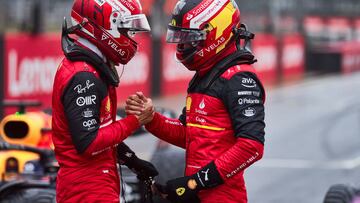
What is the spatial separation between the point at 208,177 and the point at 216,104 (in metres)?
0.35

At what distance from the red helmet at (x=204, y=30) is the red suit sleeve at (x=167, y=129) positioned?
399mm

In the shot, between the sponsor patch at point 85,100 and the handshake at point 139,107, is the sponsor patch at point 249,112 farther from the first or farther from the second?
the sponsor patch at point 85,100

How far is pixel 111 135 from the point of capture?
3719mm

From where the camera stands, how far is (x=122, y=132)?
3.77m

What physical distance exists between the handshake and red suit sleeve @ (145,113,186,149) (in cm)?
24

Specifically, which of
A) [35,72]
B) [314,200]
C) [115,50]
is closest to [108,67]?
[115,50]

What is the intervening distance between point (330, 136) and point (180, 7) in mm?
10780

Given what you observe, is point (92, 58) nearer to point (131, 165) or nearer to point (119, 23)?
point (119, 23)

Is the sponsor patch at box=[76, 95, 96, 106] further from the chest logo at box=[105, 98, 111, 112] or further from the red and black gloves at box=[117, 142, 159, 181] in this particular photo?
the red and black gloves at box=[117, 142, 159, 181]

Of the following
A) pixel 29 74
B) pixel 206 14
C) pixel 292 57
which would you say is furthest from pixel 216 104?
pixel 292 57

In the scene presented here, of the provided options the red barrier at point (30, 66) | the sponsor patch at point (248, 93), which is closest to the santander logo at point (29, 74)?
the red barrier at point (30, 66)

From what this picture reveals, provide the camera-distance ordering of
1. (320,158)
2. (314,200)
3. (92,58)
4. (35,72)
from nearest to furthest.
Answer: (92,58) → (314,200) → (320,158) → (35,72)

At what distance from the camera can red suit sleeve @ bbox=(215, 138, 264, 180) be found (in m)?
3.68

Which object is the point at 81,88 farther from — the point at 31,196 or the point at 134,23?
the point at 31,196
